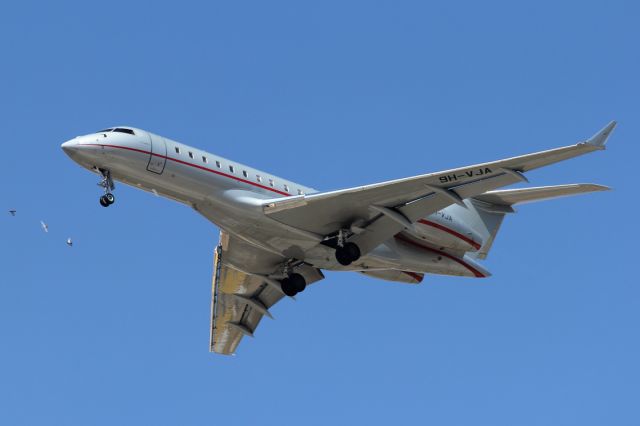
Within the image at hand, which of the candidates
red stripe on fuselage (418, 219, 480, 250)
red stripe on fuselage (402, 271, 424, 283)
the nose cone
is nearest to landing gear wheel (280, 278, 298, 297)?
red stripe on fuselage (402, 271, 424, 283)

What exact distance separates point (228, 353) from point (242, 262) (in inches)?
222

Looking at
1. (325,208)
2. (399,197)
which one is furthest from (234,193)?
(399,197)

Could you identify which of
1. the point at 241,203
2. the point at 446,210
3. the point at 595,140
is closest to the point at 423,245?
the point at 446,210

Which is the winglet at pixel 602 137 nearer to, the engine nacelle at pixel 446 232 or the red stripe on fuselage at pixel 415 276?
the engine nacelle at pixel 446 232

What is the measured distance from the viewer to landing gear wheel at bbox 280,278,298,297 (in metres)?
34.3

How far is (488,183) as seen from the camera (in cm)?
2908

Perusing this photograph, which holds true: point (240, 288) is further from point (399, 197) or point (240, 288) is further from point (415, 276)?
point (399, 197)

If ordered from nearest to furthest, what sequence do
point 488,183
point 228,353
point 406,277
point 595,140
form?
1. point 595,140
2. point 488,183
3. point 406,277
4. point 228,353

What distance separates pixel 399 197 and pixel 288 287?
224 inches

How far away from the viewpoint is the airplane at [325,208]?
29.6 meters

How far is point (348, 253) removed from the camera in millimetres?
31594

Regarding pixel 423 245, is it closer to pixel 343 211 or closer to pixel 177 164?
pixel 343 211

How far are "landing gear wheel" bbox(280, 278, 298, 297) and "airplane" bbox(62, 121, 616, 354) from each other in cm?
3

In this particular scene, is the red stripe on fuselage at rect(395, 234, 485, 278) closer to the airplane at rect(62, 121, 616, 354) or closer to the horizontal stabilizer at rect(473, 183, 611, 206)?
the airplane at rect(62, 121, 616, 354)
